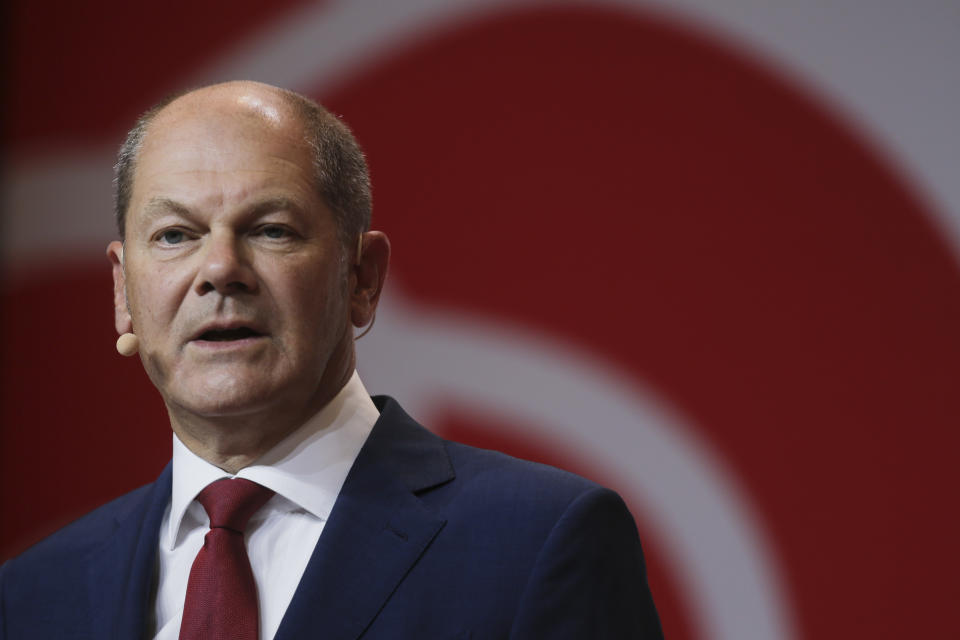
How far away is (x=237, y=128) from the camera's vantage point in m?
1.22

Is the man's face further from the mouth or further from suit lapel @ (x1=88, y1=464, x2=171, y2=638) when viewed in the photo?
suit lapel @ (x1=88, y1=464, x2=171, y2=638)

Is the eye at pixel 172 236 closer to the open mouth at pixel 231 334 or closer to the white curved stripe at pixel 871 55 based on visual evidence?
the open mouth at pixel 231 334

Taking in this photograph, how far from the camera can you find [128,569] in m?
1.27

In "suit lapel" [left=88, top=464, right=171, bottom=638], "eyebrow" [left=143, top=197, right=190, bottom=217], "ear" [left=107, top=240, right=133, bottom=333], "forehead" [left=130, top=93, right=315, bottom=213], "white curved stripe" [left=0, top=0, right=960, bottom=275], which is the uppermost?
"white curved stripe" [left=0, top=0, right=960, bottom=275]

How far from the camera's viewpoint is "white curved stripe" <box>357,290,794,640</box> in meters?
2.20

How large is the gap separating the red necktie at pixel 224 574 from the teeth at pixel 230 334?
0.53ft

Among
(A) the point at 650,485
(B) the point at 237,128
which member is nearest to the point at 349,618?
(B) the point at 237,128

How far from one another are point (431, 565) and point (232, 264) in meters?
0.38

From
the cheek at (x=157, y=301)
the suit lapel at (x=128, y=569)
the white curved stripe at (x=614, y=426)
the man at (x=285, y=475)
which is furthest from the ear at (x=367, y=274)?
the white curved stripe at (x=614, y=426)

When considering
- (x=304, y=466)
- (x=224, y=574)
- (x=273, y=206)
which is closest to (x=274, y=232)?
(x=273, y=206)

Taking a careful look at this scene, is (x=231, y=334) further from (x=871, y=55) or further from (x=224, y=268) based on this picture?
(x=871, y=55)

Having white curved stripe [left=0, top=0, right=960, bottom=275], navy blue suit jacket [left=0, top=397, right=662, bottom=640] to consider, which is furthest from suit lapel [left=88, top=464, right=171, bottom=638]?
white curved stripe [left=0, top=0, right=960, bottom=275]

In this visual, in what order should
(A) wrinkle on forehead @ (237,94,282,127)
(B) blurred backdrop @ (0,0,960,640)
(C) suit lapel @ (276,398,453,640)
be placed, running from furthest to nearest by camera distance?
1. (B) blurred backdrop @ (0,0,960,640)
2. (A) wrinkle on forehead @ (237,94,282,127)
3. (C) suit lapel @ (276,398,453,640)

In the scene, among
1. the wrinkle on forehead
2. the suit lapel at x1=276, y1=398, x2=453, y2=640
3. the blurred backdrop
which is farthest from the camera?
the blurred backdrop
